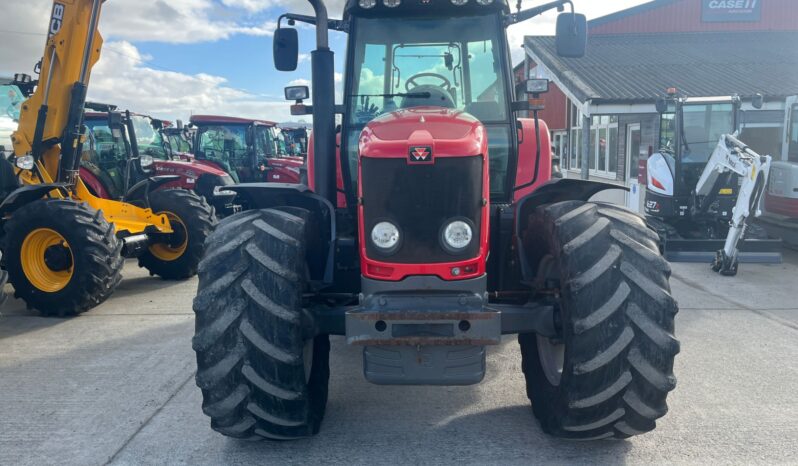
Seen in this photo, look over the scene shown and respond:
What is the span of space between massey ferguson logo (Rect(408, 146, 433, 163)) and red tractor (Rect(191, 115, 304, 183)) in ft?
34.7

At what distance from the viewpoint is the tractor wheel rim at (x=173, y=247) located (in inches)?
310

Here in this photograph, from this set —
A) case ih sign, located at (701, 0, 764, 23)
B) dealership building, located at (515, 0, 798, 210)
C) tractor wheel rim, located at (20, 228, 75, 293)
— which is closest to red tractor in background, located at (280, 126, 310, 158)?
dealership building, located at (515, 0, 798, 210)

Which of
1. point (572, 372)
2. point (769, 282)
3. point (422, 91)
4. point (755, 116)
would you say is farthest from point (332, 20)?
point (755, 116)

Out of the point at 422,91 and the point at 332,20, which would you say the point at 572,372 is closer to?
the point at 422,91

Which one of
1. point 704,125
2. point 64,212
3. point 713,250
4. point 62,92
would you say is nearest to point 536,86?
point 64,212

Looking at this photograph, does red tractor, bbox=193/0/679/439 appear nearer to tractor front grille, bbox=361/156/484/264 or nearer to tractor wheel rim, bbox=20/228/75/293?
tractor front grille, bbox=361/156/484/264

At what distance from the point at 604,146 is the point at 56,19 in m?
18.1

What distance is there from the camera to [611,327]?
9.73 ft

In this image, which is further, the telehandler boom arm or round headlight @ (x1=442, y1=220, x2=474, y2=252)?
the telehandler boom arm

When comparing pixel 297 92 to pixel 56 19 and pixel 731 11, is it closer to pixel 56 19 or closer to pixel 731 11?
pixel 56 19

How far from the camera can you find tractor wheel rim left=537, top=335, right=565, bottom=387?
3.60m

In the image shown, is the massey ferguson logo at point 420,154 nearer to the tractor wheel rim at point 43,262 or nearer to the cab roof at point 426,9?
the cab roof at point 426,9

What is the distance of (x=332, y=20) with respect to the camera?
15.2 feet

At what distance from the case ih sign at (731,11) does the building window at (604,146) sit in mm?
5662
